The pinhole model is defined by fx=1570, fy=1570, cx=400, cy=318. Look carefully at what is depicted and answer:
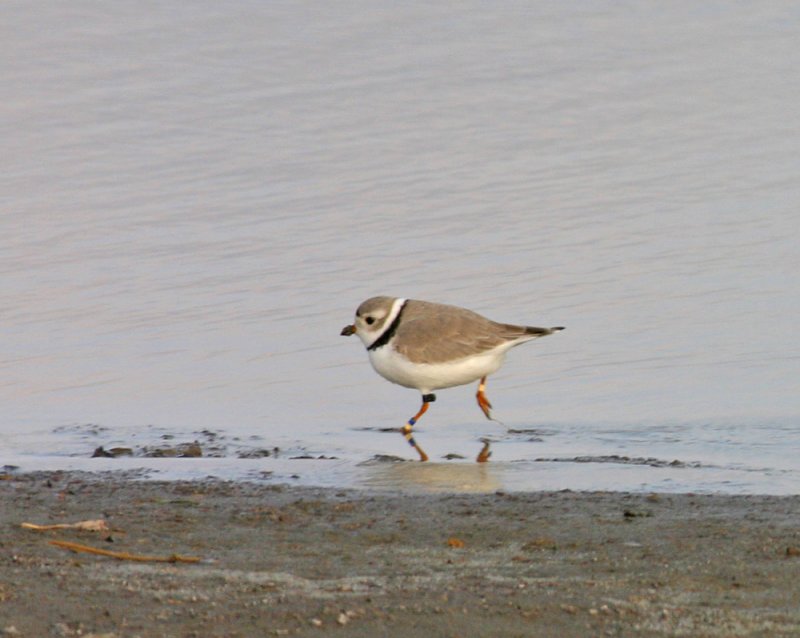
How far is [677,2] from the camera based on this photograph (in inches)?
818

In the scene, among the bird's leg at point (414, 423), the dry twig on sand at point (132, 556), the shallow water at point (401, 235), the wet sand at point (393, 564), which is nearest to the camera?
the wet sand at point (393, 564)

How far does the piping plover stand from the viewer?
344 inches

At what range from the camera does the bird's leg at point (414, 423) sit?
26.1ft

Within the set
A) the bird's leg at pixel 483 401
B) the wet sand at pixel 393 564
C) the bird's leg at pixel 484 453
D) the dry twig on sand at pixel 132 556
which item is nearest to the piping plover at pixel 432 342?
the bird's leg at pixel 483 401

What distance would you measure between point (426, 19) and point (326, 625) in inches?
648

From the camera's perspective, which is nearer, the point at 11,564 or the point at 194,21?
the point at 11,564

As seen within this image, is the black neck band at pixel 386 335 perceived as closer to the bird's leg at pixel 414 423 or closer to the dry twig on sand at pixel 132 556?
the bird's leg at pixel 414 423

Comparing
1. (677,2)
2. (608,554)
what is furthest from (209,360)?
(677,2)

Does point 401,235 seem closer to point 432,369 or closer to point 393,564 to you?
point 432,369

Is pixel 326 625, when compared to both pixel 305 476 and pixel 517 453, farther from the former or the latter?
pixel 517 453

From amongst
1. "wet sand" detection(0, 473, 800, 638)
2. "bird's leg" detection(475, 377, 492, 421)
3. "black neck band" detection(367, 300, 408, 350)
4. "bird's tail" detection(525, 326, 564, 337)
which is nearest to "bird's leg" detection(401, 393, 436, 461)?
"bird's leg" detection(475, 377, 492, 421)

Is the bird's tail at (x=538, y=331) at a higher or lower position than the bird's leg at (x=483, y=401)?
higher

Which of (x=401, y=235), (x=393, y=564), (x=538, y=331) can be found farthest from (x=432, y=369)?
(x=393, y=564)

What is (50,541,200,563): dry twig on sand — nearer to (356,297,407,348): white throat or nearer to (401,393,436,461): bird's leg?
(401,393,436,461): bird's leg
